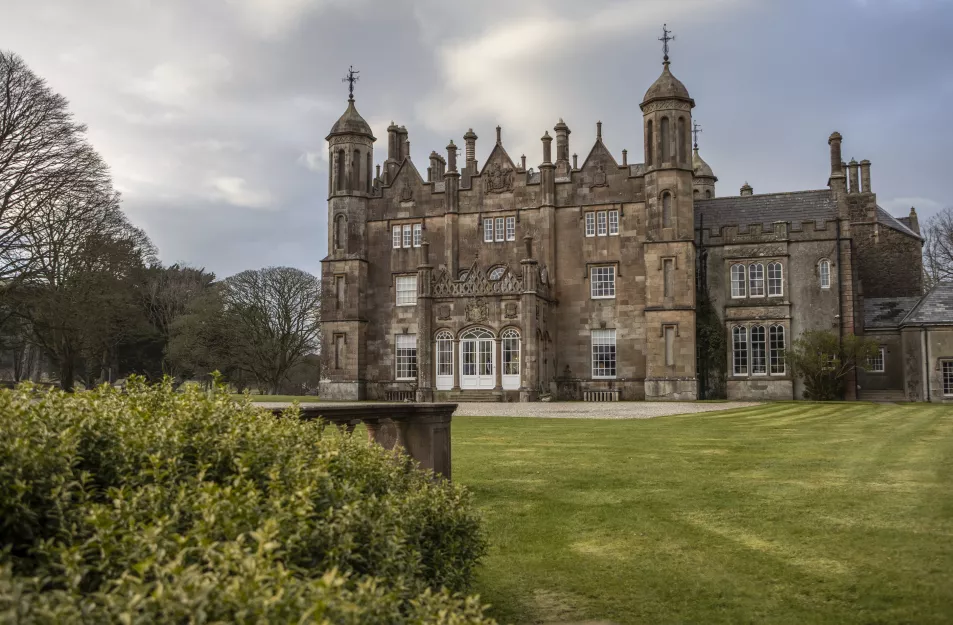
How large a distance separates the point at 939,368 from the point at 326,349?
2904cm

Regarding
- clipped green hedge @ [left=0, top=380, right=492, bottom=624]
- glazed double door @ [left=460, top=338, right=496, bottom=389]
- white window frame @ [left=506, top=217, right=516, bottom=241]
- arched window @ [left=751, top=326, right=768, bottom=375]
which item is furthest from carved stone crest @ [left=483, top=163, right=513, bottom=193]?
clipped green hedge @ [left=0, top=380, right=492, bottom=624]

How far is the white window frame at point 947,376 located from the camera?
35.0 m

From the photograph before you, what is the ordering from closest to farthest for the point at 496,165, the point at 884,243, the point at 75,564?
the point at 75,564 < the point at 496,165 < the point at 884,243

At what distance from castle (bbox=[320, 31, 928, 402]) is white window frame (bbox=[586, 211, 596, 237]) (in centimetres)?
6

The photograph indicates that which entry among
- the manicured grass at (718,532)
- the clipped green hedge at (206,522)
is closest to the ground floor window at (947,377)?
the manicured grass at (718,532)

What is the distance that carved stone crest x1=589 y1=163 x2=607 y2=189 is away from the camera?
39469 millimetres

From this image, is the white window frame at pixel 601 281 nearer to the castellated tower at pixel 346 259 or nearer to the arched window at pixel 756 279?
the arched window at pixel 756 279

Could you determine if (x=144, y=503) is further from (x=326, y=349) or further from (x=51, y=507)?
(x=326, y=349)

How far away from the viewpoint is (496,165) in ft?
135

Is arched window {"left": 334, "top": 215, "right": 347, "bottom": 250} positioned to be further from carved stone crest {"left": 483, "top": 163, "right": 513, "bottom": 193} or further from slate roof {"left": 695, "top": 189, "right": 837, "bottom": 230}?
slate roof {"left": 695, "top": 189, "right": 837, "bottom": 230}

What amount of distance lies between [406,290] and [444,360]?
5.61 metres

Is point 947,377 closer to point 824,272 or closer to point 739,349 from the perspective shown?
point 824,272

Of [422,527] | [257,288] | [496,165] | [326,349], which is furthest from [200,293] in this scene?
[422,527]

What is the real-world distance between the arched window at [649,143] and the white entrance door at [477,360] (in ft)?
36.6
